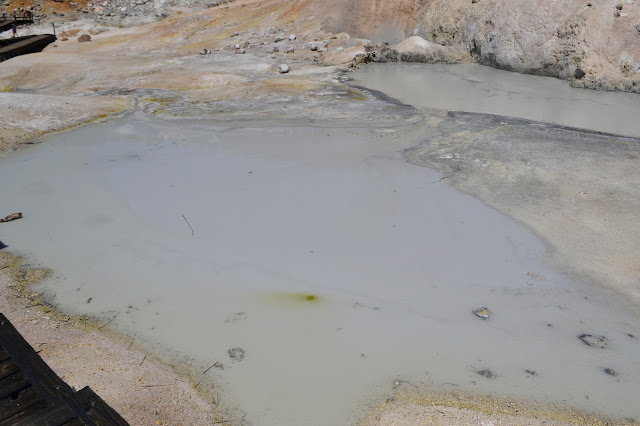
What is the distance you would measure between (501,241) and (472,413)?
2.12 metres

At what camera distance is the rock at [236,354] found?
129 inches

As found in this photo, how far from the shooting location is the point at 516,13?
12.1 m

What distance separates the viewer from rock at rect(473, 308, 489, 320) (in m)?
3.64

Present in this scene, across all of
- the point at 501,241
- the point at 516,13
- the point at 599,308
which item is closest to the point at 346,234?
the point at 501,241

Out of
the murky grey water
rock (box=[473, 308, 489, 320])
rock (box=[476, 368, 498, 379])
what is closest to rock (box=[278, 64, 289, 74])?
the murky grey water

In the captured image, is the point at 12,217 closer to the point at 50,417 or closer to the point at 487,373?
the point at 50,417

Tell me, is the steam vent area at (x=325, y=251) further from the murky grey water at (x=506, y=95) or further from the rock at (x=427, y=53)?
the rock at (x=427, y=53)

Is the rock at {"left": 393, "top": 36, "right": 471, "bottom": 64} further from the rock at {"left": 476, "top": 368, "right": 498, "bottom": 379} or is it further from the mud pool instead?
the rock at {"left": 476, "top": 368, "right": 498, "bottom": 379}

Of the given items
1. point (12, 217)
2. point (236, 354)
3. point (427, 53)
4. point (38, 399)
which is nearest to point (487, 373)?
point (236, 354)

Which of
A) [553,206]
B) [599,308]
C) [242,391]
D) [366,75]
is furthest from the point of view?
[366,75]

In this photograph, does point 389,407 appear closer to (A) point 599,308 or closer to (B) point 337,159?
(A) point 599,308

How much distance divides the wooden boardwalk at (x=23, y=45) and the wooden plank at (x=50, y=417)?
14.7 metres

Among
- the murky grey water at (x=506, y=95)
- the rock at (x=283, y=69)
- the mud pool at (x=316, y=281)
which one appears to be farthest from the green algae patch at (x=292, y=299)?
the rock at (x=283, y=69)

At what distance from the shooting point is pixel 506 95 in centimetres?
972
